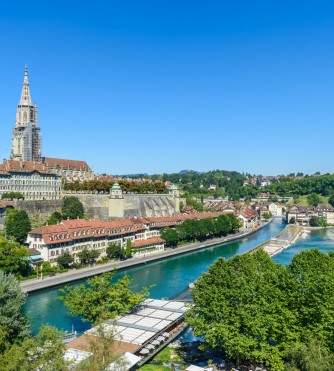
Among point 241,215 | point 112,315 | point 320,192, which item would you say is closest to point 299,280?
point 112,315

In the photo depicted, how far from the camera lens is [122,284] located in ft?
88.9

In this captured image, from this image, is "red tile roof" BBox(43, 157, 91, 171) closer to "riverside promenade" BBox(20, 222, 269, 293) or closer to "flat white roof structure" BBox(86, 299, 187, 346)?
"riverside promenade" BBox(20, 222, 269, 293)

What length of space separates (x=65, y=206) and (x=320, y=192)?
102 metres

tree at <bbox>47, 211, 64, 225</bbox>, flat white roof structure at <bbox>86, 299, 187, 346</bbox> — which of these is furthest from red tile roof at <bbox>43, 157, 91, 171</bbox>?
flat white roof structure at <bbox>86, 299, 187, 346</bbox>

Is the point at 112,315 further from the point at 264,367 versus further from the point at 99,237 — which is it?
the point at 99,237

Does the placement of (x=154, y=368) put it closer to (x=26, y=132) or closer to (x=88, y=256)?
(x=88, y=256)

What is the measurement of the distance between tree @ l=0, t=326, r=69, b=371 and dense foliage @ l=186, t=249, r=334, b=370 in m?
7.59

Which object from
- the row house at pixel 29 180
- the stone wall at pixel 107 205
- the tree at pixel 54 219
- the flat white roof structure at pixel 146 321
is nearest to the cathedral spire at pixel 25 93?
the row house at pixel 29 180

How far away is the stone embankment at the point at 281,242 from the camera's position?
58.8 meters

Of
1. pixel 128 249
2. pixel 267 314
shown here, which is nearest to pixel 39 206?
pixel 128 249

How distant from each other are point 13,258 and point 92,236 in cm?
1159

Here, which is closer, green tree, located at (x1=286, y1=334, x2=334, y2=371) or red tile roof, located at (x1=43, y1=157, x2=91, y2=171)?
green tree, located at (x1=286, y1=334, x2=334, y2=371)

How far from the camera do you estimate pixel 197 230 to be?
6303 centimetres

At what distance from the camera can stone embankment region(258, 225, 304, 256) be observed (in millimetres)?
58844
